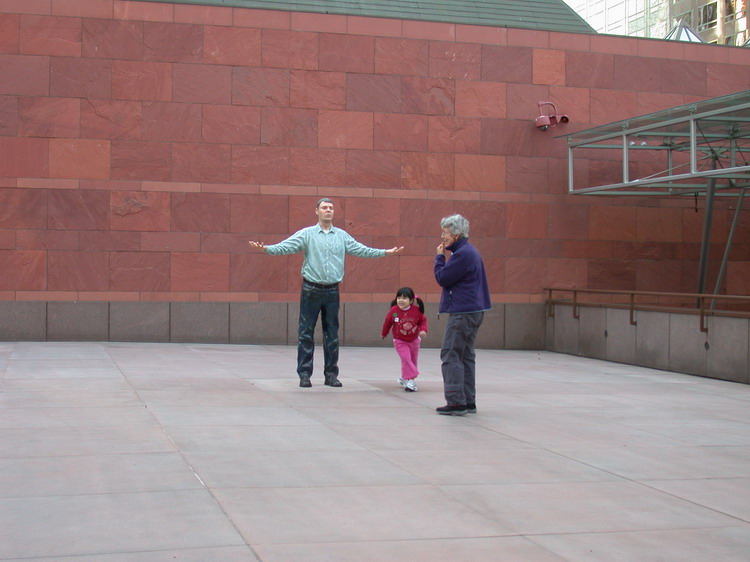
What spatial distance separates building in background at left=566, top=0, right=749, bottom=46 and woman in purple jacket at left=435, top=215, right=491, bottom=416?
46586 mm

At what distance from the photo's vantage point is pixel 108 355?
13.6 metres

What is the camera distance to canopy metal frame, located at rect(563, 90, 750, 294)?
15.2 m

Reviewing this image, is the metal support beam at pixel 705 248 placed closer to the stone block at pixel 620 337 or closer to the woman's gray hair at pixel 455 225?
the stone block at pixel 620 337

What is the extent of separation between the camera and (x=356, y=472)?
630cm

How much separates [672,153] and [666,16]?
39.6 m

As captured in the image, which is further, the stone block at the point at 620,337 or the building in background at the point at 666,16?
the building in background at the point at 666,16

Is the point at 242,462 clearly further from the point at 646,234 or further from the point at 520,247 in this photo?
the point at 646,234

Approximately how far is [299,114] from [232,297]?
3.21 m

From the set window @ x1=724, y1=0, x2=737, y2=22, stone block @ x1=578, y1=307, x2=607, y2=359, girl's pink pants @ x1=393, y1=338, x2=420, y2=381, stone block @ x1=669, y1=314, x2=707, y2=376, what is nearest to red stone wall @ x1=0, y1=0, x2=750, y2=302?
stone block @ x1=578, y1=307, x2=607, y2=359

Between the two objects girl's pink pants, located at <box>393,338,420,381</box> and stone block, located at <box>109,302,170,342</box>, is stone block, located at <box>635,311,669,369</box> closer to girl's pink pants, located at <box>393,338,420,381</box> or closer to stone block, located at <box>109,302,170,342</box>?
girl's pink pants, located at <box>393,338,420,381</box>

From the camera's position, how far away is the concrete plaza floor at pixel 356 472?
4.74 metres

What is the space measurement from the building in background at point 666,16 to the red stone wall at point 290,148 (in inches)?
1437

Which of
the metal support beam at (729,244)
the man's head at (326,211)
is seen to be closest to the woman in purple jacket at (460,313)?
the man's head at (326,211)

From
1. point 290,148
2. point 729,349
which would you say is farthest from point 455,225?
point 290,148
